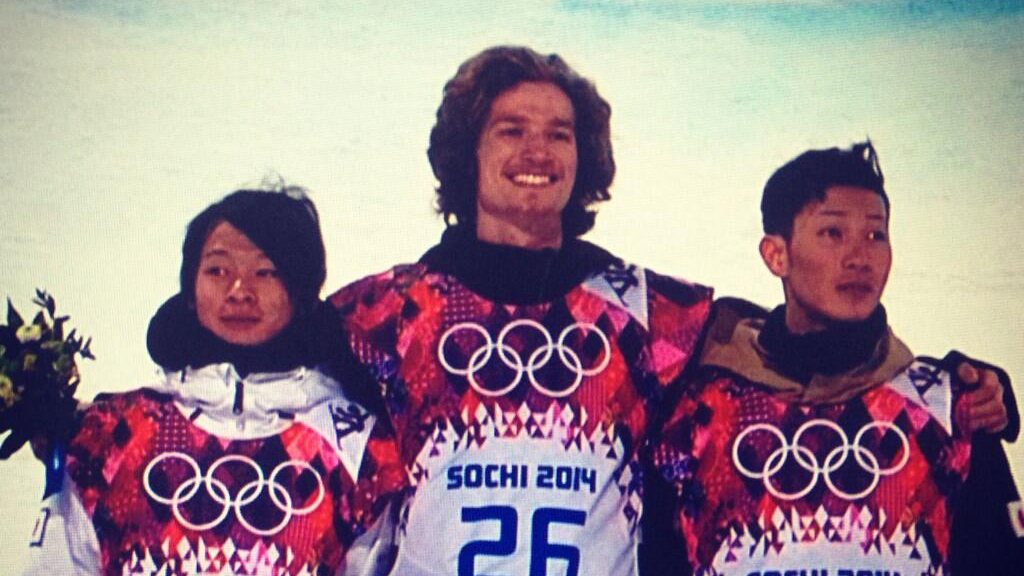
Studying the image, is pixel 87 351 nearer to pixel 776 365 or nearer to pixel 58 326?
pixel 58 326

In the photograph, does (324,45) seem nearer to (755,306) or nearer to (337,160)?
(337,160)

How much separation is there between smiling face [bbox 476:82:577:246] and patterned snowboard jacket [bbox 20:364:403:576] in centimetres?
48

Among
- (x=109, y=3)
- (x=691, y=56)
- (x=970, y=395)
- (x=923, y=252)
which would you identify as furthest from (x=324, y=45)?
(x=970, y=395)

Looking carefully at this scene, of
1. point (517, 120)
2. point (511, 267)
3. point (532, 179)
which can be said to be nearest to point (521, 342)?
point (511, 267)

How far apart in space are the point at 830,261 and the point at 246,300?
1.19 m

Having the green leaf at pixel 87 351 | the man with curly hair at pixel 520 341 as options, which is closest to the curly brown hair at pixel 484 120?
the man with curly hair at pixel 520 341

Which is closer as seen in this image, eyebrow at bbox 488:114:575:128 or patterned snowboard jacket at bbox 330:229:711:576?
patterned snowboard jacket at bbox 330:229:711:576

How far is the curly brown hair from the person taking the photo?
2.92 meters

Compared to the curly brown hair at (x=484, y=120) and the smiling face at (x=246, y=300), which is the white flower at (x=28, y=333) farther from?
the curly brown hair at (x=484, y=120)

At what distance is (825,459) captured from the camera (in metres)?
2.80

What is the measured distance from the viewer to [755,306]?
2.89m

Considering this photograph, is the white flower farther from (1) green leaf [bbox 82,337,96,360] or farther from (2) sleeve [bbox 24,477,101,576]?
(2) sleeve [bbox 24,477,101,576]

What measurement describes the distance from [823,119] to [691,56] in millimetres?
310

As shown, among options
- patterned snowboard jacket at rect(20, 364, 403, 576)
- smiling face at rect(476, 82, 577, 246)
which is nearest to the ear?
smiling face at rect(476, 82, 577, 246)
